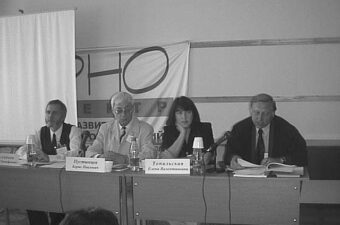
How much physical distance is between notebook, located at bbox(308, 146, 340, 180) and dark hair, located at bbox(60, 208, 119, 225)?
3363 mm

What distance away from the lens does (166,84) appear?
167 inches

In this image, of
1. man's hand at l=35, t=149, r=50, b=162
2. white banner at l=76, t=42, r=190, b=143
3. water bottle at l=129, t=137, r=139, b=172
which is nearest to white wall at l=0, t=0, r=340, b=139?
white banner at l=76, t=42, r=190, b=143

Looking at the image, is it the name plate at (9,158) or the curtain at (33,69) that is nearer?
the name plate at (9,158)

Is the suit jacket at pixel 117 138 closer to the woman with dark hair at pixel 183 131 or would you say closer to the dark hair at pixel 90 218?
the woman with dark hair at pixel 183 131

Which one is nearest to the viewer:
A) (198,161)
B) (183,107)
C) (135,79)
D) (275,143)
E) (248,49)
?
(198,161)

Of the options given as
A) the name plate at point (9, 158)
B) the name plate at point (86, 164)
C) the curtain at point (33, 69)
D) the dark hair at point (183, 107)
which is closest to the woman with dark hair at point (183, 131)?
the dark hair at point (183, 107)

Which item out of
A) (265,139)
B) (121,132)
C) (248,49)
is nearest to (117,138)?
(121,132)

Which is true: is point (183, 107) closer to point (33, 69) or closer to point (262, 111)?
point (262, 111)

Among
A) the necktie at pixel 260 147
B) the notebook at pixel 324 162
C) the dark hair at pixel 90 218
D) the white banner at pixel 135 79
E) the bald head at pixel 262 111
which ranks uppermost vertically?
the white banner at pixel 135 79

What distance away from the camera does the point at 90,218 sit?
2.91ft

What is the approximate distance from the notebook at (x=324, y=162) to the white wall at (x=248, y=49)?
200mm

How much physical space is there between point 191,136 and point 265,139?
22.8 inches

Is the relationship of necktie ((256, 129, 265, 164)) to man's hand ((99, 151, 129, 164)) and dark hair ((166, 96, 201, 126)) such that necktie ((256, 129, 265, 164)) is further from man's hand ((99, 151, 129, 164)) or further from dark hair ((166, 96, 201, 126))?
man's hand ((99, 151, 129, 164))

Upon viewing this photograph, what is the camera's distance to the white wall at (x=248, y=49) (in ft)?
12.9
